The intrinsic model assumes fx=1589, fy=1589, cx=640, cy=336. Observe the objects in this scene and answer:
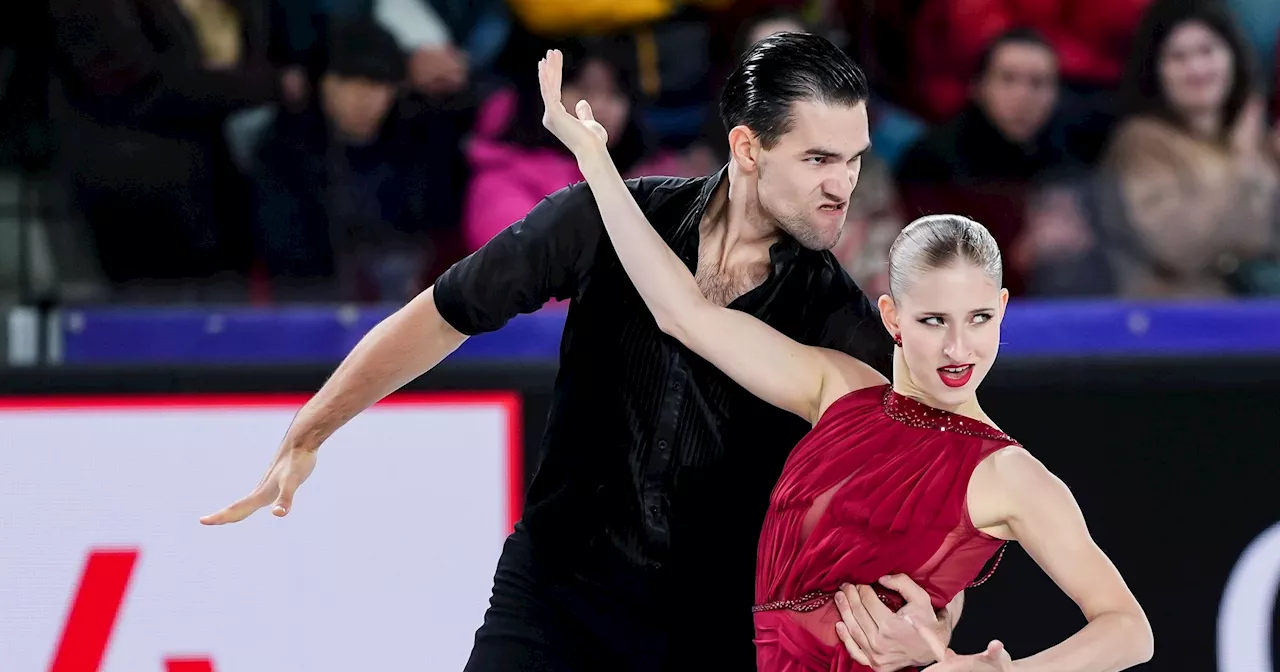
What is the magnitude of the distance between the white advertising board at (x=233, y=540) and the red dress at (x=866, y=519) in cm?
134

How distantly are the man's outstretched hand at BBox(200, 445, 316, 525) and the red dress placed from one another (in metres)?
0.84

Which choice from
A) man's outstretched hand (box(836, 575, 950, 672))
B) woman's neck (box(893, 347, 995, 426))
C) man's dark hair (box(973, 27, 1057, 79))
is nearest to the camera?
man's outstretched hand (box(836, 575, 950, 672))

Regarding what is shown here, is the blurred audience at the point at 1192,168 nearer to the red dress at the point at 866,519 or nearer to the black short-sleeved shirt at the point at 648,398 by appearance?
the black short-sleeved shirt at the point at 648,398

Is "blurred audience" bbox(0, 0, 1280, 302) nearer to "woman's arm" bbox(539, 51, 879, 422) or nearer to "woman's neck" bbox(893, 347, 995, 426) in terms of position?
"woman's arm" bbox(539, 51, 879, 422)

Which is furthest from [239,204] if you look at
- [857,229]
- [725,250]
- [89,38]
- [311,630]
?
[725,250]

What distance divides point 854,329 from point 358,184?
204 centimetres

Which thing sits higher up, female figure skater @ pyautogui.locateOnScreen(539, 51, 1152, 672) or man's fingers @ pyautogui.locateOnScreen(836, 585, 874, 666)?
female figure skater @ pyautogui.locateOnScreen(539, 51, 1152, 672)

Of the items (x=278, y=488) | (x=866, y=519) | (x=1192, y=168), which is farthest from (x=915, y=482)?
(x=1192, y=168)

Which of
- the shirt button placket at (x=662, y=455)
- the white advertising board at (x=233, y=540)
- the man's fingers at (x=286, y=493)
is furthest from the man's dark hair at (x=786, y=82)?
the white advertising board at (x=233, y=540)

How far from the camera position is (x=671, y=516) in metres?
2.70

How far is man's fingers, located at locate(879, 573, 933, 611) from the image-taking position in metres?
2.28

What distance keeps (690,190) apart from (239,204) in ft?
6.09

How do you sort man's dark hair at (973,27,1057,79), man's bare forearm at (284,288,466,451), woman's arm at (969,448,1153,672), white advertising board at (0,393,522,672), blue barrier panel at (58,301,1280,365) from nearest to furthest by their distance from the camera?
woman's arm at (969,448,1153,672) < man's bare forearm at (284,288,466,451) < white advertising board at (0,393,522,672) < blue barrier panel at (58,301,1280,365) < man's dark hair at (973,27,1057,79)

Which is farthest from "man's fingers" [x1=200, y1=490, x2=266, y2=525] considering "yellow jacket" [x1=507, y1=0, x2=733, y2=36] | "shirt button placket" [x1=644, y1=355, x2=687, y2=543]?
"yellow jacket" [x1=507, y1=0, x2=733, y2=36]
